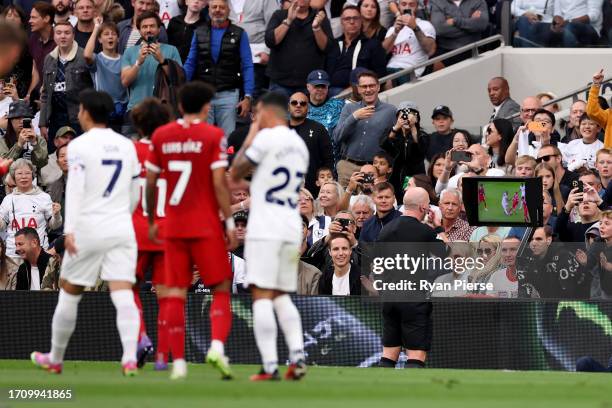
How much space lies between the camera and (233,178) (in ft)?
37.1

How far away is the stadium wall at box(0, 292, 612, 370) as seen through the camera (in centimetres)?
1557

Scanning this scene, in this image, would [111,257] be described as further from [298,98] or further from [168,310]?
[298,98]

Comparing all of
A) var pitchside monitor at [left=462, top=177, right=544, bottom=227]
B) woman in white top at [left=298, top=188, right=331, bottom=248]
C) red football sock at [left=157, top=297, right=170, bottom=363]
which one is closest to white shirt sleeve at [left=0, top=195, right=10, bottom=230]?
woman in white top at [left=298, top=188, right=331, bottom=248]

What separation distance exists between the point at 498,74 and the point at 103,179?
1258 cm

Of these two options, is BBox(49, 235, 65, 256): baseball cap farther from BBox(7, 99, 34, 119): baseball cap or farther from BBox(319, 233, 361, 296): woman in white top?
BBox(7, 99, 34, 119): baseball cap

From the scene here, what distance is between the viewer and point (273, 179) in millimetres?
11047

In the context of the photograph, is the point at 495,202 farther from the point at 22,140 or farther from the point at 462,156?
the point at 22,140

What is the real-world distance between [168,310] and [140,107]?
194cm

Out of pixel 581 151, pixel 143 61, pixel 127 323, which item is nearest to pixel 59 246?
pixel 143 61

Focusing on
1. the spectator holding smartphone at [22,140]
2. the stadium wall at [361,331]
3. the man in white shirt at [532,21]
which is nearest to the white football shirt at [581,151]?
Result: the stadium wall at [361,331]

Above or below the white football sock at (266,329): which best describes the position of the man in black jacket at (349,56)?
above

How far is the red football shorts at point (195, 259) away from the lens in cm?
1153

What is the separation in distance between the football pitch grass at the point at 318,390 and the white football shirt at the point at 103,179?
1207mm

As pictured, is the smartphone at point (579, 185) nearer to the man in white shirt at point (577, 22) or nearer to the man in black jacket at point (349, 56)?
the man in black jacket at point (349, 56)
